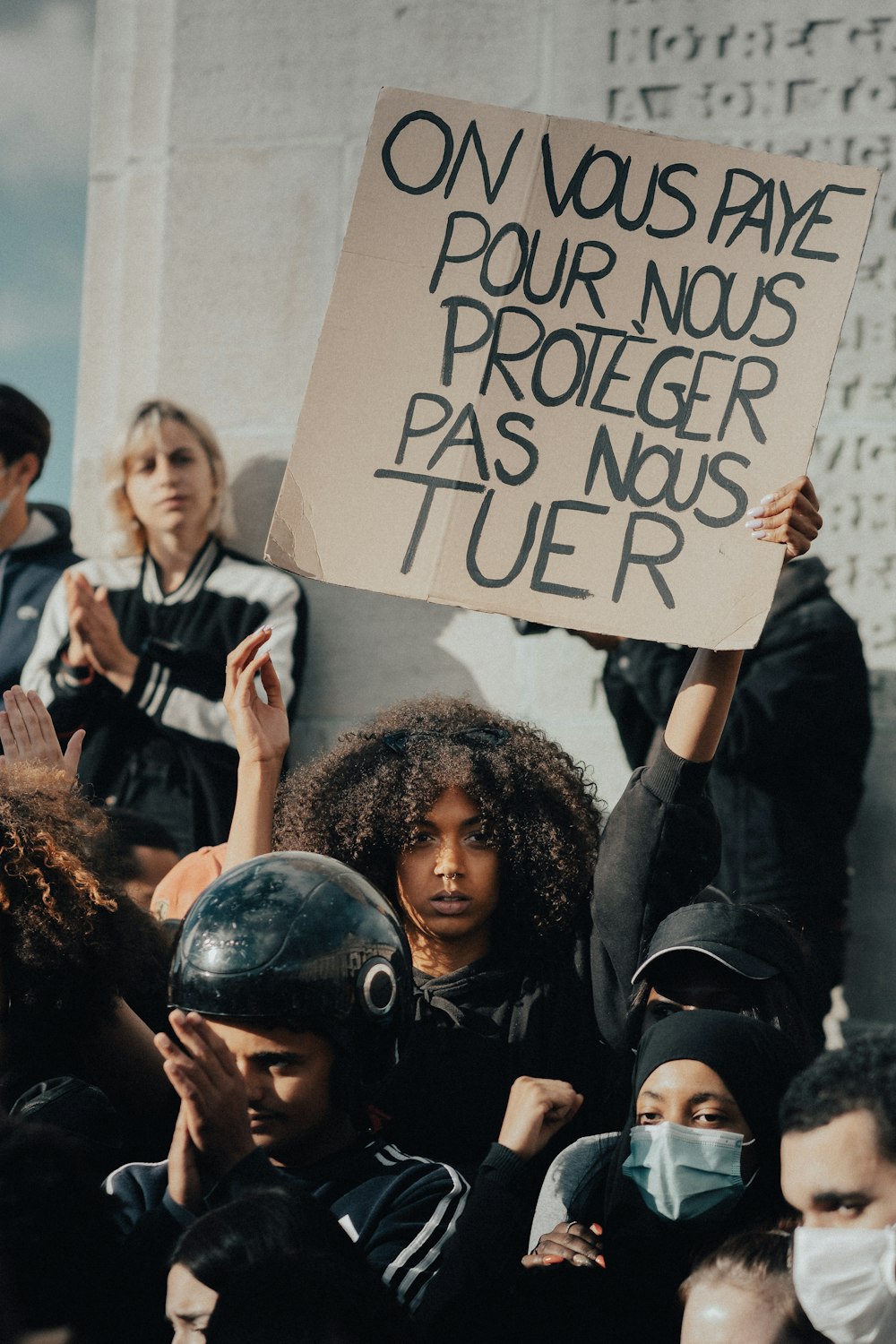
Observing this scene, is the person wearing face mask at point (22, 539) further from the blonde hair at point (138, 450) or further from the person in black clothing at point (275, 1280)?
the person in black clothing at point (275, 1280)

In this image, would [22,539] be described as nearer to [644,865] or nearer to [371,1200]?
[644,865]

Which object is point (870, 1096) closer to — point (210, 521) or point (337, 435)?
point (337, 435)

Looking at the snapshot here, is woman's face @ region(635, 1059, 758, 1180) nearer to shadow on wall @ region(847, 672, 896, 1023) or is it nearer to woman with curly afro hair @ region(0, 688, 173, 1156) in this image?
Answer: woman with curly afro hair @ region(0, 688, 173, 1156)

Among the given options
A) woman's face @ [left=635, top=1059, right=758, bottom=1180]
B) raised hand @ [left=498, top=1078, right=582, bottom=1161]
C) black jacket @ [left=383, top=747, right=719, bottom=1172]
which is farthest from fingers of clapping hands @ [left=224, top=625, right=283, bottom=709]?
woman's face @ [left=635, top=1059, right=758, bottom=1180]

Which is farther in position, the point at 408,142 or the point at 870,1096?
the point at 408,142

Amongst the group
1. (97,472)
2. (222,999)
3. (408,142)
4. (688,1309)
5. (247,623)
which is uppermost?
(408,142)

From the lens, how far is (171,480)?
5547 millimetres

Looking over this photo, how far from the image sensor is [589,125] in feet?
10.9

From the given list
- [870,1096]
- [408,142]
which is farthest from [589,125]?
[870,1096]

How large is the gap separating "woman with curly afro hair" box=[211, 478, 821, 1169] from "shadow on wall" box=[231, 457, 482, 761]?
2040mm

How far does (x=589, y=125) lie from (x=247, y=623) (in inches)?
95.2

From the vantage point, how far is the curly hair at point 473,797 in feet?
11.1

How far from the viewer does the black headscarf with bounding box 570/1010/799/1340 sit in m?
2.49

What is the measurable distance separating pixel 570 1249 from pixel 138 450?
3.59 m
